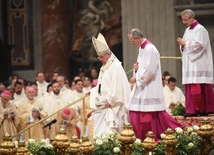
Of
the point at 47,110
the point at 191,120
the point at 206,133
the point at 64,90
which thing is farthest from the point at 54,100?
the point at 206,133

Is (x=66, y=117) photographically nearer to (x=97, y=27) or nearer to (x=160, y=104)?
(x=160, y=104)

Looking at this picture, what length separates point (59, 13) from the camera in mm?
21719

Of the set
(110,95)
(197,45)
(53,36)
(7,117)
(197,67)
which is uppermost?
(53,36)

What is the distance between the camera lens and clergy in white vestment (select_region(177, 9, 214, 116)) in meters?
11.6

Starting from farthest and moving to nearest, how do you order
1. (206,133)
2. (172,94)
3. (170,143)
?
(172,94) → (206,133) → (170,143)

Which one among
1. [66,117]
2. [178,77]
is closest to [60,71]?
[178,77]

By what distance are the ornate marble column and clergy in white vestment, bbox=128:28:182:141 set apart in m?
10.5

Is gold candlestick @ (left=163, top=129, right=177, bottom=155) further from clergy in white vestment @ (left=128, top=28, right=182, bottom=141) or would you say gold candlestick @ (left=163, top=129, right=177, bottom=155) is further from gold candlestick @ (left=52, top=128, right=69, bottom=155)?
clergy in white vestment @ (left=128, top=28, right=182, bottom=141)

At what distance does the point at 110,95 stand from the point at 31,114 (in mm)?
3771

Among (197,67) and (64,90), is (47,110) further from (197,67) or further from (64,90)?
(197,67)

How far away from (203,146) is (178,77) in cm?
905

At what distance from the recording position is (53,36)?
853 inches

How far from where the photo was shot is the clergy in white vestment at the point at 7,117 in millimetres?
14602

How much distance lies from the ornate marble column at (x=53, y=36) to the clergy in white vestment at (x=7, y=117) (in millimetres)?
6702
